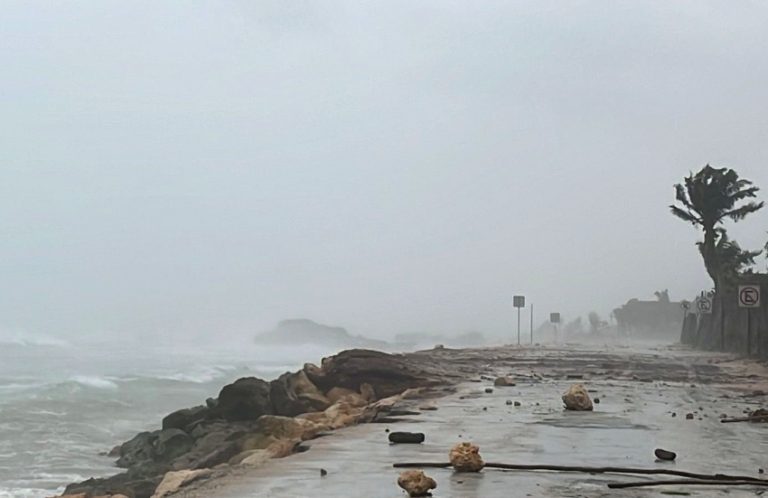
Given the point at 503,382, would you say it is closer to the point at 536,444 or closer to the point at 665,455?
the point at 536,444

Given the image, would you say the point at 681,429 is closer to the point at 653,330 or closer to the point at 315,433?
the point at 315,433

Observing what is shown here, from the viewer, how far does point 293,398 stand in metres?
21.0

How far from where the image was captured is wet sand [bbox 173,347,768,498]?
883 centimetres

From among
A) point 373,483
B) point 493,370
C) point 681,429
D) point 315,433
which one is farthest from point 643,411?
point 493,370

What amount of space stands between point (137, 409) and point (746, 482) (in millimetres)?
27101

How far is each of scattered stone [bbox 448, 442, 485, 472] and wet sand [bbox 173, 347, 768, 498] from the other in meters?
0.10

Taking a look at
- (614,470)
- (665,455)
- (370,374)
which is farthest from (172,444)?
(614,470)

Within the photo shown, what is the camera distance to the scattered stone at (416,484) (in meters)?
8.16

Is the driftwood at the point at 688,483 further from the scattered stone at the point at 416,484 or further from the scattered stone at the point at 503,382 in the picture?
the scattered stone at the point at 503,382

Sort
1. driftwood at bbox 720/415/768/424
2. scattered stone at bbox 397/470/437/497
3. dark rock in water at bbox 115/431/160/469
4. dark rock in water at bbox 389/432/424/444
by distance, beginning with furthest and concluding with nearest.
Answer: dark rock in water at bbox 115/431/160/469, driftwood at bbox 720/415/768/424, dark rock in water at bbox 389/432/424/444, scattered stone at bbox 397/470/437/497

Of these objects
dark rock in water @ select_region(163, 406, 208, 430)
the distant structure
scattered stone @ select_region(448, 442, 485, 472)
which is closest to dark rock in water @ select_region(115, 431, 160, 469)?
dark rock in water @ select_region(163, 406, 208, 430)

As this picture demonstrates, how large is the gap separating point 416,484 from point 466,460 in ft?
4.68

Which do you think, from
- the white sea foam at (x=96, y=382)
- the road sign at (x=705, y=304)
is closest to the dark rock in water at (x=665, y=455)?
the white sea foam at (x=96, y=382)

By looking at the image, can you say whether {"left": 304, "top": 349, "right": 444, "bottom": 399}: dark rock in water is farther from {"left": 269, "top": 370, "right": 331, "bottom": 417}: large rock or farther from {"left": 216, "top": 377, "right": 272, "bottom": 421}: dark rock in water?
{"left": 216, "top": 377, "right": 272, "bottom": 421}: dark rock in water
